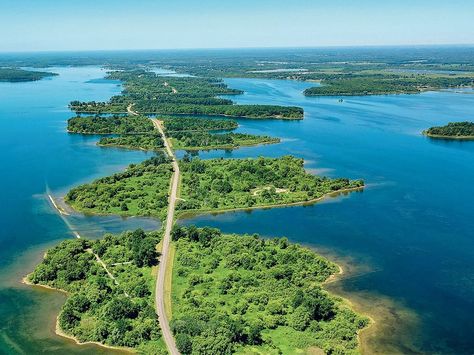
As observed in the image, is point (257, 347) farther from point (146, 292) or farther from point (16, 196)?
point (16, 196)

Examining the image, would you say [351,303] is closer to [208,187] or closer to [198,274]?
[198,274]

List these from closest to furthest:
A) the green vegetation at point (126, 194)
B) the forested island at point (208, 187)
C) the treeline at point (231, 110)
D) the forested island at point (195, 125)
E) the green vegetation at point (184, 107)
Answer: the green vegetation at point (126, 194) < the forested island at point (208, 187) < the forested island at point (195, 125) < the treeline at point (231, 110) < the green vegetation at point (184, 107)

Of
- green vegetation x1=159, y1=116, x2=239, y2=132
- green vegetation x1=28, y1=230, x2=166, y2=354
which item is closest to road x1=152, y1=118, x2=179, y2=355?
green vegetation x1=28, y1=230, x2=166, y2=354

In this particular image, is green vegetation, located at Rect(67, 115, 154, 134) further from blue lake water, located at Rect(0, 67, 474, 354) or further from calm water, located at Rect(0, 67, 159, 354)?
blue lake water, located at Rect(0, 67, 474, 354)

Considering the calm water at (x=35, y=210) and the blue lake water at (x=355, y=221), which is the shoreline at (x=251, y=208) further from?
the calm water at (x=35, y=210)

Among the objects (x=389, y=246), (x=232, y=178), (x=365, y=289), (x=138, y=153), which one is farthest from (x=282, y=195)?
(x=138, y=153)

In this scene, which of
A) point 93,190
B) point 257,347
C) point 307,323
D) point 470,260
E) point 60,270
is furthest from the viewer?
point 93,190

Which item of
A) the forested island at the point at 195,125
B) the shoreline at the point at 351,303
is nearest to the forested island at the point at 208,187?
the shoreline at the point at 351,303
